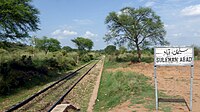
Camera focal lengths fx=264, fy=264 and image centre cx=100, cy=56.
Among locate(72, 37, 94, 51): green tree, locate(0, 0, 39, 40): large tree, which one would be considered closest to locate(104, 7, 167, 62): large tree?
locate(0, 0, 39, 40): large tree

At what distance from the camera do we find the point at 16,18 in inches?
829

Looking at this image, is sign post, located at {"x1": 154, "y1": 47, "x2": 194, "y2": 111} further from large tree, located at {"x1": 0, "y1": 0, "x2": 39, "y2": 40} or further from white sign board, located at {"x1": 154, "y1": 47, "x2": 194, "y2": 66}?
large tree, located at {"x1": 0, "y1": 0, "x2": 39, "y2": 40}

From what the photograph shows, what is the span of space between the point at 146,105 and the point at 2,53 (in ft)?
64.3

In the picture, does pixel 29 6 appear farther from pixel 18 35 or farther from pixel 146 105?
pixel 146 105

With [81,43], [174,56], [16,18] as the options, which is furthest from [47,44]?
[174,56]

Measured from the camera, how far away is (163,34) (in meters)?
42.1

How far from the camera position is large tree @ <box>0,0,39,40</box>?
19766 millimetres

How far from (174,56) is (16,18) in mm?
15994

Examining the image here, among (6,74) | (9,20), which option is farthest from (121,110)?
(9,20)

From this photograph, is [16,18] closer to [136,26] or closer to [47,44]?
[136,26]

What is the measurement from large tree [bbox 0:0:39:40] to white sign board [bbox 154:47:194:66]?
14435 mm

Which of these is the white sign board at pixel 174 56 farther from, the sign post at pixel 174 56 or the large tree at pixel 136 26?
the large tree at pixel 136 26

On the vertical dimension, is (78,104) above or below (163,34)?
below

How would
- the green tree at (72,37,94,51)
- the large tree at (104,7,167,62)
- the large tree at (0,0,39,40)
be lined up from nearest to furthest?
1. the large tree at (0,0,39,40)
2. the large tree at (104,7,167,62)
3. the green tree at (72,37,94,51)
